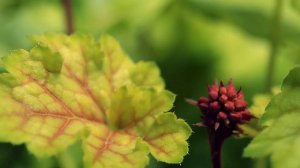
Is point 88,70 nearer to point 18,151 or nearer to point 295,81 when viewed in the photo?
point 295,81

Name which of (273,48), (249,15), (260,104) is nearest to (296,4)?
(273,48)

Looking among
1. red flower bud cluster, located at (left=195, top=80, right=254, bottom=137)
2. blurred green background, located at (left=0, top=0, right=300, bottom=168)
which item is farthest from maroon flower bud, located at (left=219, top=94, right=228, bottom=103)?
blurred green background, located at (left=0, top=0, right=300, bottom=168)

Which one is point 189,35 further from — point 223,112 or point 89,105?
point 223,112

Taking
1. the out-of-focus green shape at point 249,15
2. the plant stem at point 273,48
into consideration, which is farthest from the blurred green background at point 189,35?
the plant stem at point 273,48

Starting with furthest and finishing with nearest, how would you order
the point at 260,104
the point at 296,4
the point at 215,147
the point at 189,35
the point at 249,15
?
the point at 189,35, the point at 249,15, the point at 296,4, the point at 260,104, the point at 215,147

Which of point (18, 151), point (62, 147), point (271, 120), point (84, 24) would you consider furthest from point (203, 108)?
point (84, 24)

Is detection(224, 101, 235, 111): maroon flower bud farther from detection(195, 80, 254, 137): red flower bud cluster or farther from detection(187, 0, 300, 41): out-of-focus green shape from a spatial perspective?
detection(187, 0, 300, 41): out-of-focus green shape
